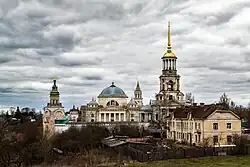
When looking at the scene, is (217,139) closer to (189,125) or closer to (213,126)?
(213,126)

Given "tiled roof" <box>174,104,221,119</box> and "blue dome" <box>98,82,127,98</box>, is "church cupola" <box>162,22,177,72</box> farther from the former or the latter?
"tiled roof" <box>174,104,221,119</box>

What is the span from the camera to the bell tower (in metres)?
71.1

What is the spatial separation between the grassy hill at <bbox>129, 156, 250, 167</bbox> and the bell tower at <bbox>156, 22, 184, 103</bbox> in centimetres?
4135

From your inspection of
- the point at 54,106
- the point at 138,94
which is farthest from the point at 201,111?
the point at 138,94

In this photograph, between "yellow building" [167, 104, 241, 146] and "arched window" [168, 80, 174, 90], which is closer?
"yellow building" [167, 104, 241, 146]

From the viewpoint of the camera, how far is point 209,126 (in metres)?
39.9

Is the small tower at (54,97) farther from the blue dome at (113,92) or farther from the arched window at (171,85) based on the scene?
the arched window at (171,85)

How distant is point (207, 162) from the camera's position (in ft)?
91.1

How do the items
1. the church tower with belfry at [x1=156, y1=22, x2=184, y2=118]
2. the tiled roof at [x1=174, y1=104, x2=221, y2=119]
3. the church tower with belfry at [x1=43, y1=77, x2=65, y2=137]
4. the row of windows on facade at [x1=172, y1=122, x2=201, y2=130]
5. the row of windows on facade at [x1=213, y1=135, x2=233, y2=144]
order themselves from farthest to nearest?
the church tower with belfry at [x1=156, y1=22, x2=184, y2=118], the church tower with belfry at [x1=43, y1=77, x2=65, y2=137], the row of windows on facade at [x1=172, y1=122, x2=201, y2=130], the tiled roof at [x1=174, y1=104, x2=221, y2=119], the row of windows on facade at [x1=213, y1=135, x2=233, y2=144]

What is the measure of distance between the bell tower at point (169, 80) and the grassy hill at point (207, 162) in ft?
136

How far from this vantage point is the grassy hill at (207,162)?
2631 centimetres

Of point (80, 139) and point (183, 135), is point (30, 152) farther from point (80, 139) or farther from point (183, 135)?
point (183, 135)

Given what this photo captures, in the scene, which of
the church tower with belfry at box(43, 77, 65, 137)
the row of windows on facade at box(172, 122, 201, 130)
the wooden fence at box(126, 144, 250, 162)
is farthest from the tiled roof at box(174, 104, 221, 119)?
the church tower with belfry at box(43, 77, 65, 137)

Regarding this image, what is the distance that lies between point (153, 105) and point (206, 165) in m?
47.9
